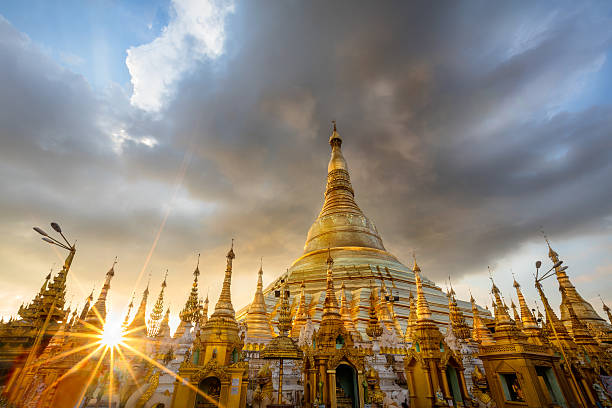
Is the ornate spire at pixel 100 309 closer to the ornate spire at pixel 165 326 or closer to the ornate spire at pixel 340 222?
the ornate spire at pixel 165 326

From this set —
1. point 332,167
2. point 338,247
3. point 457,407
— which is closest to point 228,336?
point 457,407

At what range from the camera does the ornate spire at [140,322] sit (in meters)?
20.8

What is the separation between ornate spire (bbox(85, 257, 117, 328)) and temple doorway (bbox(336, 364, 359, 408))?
16.0 meters

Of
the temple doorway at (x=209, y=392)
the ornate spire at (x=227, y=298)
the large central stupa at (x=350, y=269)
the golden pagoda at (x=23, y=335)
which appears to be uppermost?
the large central stupa at (x=350, y=269)

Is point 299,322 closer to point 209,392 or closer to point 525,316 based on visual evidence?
point 209,392

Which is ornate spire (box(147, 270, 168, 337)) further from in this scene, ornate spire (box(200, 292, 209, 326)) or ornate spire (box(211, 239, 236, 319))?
ornate spire (box(211, 239, 236, 319))

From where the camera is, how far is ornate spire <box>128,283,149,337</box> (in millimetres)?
20814

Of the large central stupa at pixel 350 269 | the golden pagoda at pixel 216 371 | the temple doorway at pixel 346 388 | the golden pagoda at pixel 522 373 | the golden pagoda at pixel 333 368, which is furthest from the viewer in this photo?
the large central stupa at pixel 350 269

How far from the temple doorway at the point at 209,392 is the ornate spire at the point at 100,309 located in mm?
12528

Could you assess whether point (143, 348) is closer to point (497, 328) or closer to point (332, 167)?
point (497, 328)

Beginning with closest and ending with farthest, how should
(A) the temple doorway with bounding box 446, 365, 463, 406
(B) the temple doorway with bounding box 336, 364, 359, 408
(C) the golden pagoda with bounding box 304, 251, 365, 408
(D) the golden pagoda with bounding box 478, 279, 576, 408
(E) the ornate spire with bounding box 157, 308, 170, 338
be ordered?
(D) the golden pagoda with bounding box 478, 279, 576, 408
(C) the golden pagoda with bounding box 304, 251, 365, 408
(B) the temple doorway with bounding box 336, 364, 359, 408
(A) the temple doorway with bounding box 446, 365, 463, 406
(E) the ornate spire with bounding box 157, 308, 170, 338

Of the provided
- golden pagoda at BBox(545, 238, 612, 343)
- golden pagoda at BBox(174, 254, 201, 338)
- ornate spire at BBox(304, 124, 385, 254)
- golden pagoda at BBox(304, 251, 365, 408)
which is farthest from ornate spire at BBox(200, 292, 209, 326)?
golden pagoda at BBox(545, 238, 612, 343)

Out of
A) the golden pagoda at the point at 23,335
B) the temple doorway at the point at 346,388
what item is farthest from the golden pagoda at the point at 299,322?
the golden pagoda at the point at 23,335

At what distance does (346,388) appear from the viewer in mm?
11914
